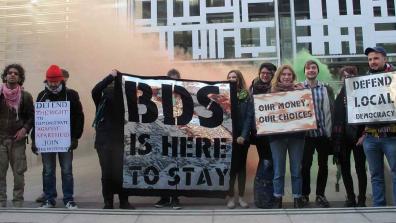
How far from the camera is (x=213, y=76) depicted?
940cm

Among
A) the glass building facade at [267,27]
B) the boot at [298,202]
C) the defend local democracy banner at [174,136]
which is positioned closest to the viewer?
the boot at [298,202]

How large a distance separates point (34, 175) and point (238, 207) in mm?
4272

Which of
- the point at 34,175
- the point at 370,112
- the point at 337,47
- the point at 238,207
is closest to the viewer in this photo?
the point at 370,112

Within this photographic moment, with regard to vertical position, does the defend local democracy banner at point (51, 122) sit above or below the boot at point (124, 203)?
above

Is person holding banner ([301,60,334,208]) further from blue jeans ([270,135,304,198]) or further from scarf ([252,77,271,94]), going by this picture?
scarf ([252,77,271,94])

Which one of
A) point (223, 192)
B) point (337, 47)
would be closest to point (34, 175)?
point (223, 192)

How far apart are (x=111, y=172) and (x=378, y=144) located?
3.15m

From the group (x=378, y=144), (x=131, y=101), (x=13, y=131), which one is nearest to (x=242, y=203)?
(x=378, y=144)

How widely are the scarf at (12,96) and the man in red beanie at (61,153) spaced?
0.88 ft

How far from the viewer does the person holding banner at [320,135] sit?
5988mm

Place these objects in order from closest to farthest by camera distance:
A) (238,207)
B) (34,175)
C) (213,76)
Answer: (238,207), (34,175), (213,76)

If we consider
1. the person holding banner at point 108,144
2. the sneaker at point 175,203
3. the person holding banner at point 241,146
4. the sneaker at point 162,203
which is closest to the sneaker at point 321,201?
the person holding banner at point 241,146

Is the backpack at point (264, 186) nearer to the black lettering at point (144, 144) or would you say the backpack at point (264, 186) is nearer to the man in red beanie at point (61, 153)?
the black lettering at point (144, 144)

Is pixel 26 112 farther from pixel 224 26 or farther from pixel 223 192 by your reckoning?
pixel 224 26
